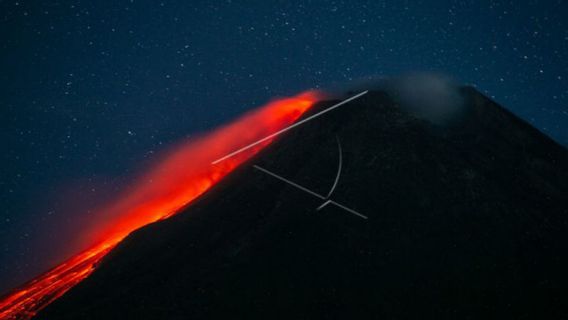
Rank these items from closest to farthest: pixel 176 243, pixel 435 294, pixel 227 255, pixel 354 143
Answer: pixel 435 294 < pixel 227 255 < pixel 176 243 < pixel 354 143

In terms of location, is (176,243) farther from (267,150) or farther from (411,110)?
(411,110)

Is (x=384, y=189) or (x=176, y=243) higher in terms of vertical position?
(x=176, y=243)

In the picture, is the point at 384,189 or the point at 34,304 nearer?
the point at 34,304

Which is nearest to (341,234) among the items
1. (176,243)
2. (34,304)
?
(176,243)

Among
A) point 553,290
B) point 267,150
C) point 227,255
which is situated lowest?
Answer: point 553,290

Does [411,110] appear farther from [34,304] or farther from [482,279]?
[34,304]

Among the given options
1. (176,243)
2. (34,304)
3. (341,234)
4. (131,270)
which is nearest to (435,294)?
(341,234)

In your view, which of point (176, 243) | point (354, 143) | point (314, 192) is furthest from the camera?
point (354, 143)
